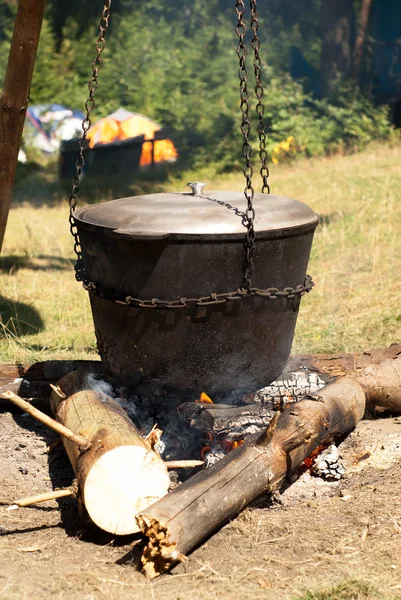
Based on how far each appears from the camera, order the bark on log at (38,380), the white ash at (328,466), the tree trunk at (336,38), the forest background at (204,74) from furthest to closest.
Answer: the tree trunk at (336,38)
the forest background at (204,74)
the bark on log at (38,380)
the white ash at (328,466)

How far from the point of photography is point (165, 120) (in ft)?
52.0

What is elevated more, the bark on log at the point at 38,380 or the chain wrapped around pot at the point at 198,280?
the chain wrapped around pot at the point at 198,280

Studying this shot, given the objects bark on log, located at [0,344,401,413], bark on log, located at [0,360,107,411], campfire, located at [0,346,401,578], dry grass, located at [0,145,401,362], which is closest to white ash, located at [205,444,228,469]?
campfire, located at [0,346,401,578]

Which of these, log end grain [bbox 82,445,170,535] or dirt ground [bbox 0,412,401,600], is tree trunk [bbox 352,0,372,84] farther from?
log end grain [bbox 82,445,170,535]

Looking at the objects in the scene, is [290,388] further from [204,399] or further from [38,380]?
[38,380]

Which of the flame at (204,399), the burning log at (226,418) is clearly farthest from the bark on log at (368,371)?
the flame at (204,399)

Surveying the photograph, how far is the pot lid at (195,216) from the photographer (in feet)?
11.5

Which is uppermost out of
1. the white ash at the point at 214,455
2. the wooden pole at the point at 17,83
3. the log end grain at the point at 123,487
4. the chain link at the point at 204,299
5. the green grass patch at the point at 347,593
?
the wooden pole at the point at 17,83

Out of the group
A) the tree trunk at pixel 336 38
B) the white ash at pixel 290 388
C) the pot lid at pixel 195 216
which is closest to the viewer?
the pot lid at pixel 195 216

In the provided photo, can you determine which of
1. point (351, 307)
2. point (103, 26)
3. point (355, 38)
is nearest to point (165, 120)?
point (355, 38)

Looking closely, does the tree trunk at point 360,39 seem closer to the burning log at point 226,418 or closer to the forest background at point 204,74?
the forest background at point 204,74

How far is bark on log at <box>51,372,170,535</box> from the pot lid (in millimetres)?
940

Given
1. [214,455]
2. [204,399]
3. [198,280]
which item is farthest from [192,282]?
[214,455]

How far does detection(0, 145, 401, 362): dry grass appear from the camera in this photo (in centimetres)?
579
